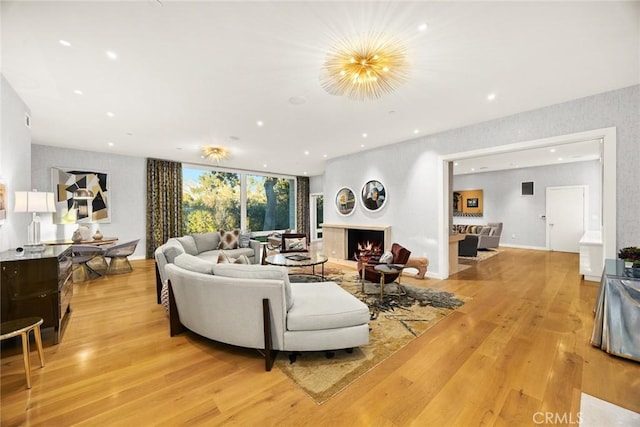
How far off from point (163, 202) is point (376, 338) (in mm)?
7446

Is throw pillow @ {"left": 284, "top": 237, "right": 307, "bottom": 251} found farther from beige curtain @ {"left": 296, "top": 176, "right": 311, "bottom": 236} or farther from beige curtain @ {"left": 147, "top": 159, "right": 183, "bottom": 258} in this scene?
beige curtain @ {"left": 296, "top": 176, "right": 311, "bottom": 236}

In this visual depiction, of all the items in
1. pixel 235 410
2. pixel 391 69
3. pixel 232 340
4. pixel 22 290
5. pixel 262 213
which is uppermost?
pixel 391 69

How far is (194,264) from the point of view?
266 centimetres

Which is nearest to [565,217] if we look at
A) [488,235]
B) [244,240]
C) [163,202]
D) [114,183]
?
[488,235]

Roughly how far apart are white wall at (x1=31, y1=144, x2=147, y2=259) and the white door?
12.8 meters

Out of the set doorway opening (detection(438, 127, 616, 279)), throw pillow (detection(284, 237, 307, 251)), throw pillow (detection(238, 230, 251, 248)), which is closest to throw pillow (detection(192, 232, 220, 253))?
throw pillow (detection(238, 230, 251, 248))

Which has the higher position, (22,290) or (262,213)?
(262,213)

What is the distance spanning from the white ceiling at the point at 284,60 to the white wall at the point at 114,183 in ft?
5.91

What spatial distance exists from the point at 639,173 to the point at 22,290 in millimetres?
7166

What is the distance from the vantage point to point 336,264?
6676 mm

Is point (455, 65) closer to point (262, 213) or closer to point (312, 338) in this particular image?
point (312, 338)

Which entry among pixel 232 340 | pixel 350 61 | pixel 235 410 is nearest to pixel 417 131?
pixel 350 61

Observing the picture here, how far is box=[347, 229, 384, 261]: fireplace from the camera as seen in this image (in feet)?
21.3

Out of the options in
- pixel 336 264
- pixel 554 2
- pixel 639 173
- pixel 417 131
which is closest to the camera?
pixel 554 2
